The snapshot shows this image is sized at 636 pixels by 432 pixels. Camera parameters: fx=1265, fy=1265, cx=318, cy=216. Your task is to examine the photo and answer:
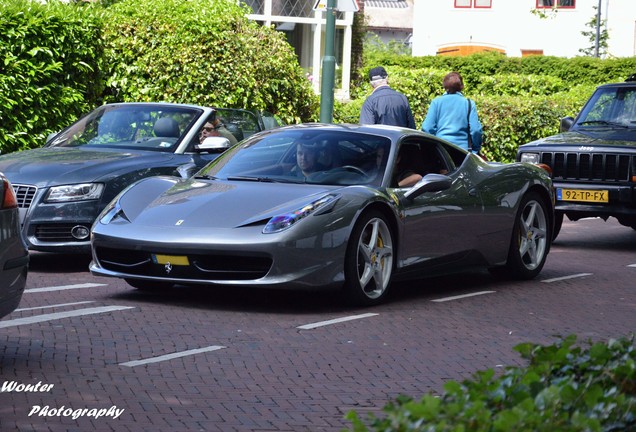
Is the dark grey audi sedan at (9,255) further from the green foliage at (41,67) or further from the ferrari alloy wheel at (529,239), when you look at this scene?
the green foliage at (41,67)

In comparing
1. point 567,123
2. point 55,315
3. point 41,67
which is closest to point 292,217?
point 55,315

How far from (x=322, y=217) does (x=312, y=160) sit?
109cm

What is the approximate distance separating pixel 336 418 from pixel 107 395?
113 centimetres

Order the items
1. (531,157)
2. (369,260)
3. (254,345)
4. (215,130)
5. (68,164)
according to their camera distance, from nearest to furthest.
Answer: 1. (254,345)
2. (369,260)
3. (68,164)
4. (215,130)
5. (531,157)

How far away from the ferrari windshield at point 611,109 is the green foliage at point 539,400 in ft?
37.2

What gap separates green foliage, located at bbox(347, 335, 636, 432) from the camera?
10.9ft

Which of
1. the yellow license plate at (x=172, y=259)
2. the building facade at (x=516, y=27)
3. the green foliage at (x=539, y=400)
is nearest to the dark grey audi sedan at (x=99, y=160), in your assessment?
the yellow license plate at (x=172, y=259)

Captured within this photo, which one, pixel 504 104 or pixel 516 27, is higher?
pixel 516 27

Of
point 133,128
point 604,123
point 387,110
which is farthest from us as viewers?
point 604,123

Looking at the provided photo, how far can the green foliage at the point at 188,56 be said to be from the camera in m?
18.3

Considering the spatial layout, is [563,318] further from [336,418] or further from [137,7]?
[137,7]

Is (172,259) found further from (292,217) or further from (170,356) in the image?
(170,356)

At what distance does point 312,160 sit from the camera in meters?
9.82

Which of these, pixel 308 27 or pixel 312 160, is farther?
pixel 308 27
